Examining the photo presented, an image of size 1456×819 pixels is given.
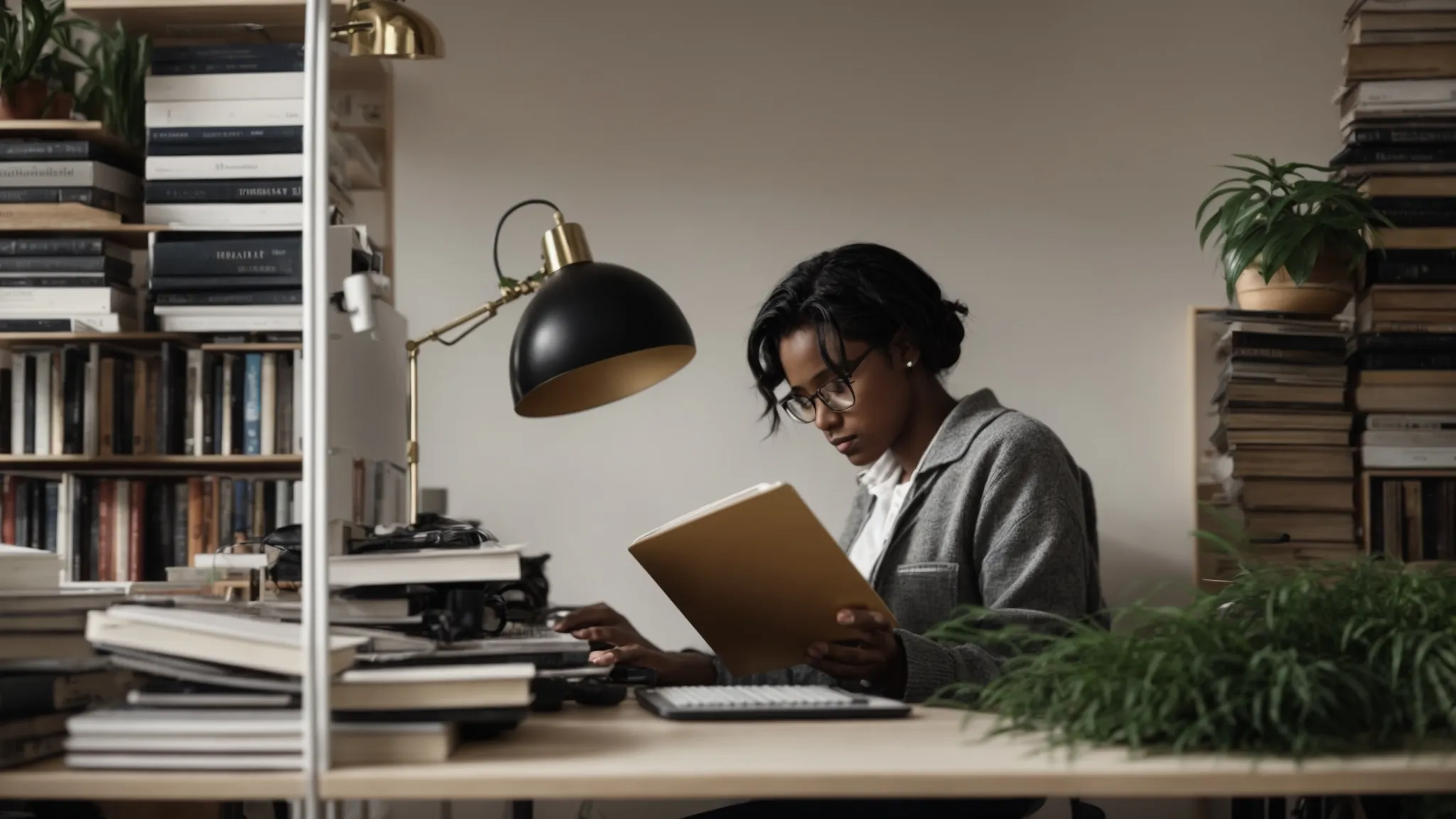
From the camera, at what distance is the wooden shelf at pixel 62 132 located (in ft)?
8.81

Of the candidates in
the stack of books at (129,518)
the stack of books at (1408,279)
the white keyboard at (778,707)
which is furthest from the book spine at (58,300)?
the stack of books at (1408,279)

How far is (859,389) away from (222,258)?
1.37m

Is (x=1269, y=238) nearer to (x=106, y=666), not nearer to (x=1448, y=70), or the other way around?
(x=1448, y=70)

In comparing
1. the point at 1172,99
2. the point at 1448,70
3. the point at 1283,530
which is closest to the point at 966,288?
the point at 1172,99

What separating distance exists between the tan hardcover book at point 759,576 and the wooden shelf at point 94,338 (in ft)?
4.88

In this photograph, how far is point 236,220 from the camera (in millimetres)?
2672

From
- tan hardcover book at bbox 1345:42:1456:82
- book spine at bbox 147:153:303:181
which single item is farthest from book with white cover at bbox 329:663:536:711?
tan hardcover book at bbox 1345:42:1456:82

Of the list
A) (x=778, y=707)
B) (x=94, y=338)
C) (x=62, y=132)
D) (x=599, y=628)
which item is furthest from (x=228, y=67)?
(x=778, y=707)

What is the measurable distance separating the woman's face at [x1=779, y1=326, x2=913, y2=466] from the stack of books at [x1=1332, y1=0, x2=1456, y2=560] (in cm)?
146

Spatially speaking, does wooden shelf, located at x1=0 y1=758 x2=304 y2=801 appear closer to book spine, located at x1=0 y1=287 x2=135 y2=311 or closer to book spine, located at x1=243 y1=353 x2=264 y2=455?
book spine, located at x1=243 y1=353 x2=264 y2=455

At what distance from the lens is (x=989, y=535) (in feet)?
6.14

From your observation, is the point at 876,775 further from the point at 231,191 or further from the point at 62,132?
the point at 62,132

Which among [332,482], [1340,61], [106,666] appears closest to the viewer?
[106,666]

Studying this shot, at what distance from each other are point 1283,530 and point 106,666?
2.55m
